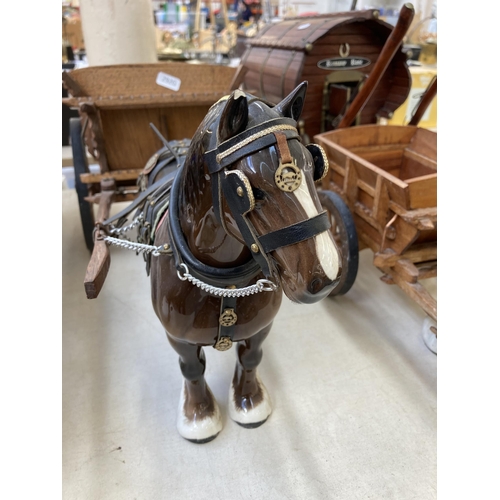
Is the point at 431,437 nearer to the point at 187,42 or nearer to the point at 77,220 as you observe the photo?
the point at 77,220

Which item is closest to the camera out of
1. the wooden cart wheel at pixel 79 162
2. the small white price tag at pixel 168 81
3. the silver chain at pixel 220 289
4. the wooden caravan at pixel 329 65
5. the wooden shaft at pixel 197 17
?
the silver chain at pixel 220 289

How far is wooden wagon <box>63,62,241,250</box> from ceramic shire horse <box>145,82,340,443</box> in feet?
4.44

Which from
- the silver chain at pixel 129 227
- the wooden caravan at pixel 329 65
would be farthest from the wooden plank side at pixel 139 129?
the silver chain at pixel 129 227

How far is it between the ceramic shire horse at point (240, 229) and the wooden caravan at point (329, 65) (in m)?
2.21

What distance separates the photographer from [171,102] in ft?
7.85

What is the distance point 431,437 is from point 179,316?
130cm

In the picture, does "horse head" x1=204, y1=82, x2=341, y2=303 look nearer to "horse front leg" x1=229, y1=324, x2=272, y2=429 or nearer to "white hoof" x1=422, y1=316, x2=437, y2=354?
"horse front leg" x1=229, y1=324, x2=272, y2=429

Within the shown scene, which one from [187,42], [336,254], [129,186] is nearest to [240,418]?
[336,254]

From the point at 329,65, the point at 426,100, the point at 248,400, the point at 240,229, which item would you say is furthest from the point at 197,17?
the point at 240,229

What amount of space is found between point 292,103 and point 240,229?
0.33 m

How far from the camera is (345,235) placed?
2.25 metres

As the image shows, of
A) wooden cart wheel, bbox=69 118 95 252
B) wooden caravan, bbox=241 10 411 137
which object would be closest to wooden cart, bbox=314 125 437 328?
wooden caravan, bbox=241 10 411 137

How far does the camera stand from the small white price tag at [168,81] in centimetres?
249

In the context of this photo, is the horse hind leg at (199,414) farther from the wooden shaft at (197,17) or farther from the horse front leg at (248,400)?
the wooden shaft at (197,17)
